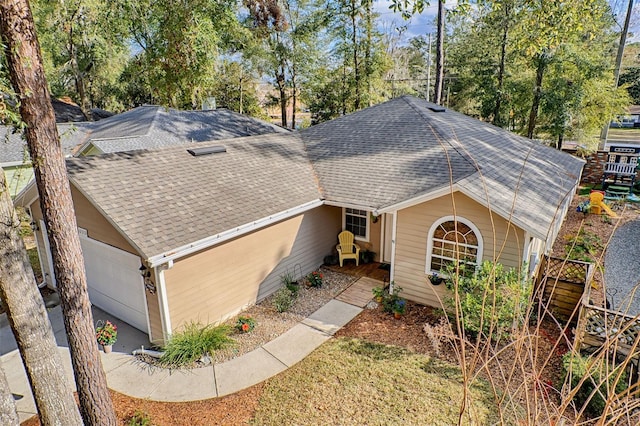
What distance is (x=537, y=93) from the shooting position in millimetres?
A: 22156

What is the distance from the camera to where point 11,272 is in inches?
182

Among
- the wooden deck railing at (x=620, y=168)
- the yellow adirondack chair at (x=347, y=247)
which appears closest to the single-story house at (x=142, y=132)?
the yellow adirondack chair at (x=347, y=247)

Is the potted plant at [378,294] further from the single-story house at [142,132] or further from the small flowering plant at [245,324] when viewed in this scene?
the single-story house at [142,132]

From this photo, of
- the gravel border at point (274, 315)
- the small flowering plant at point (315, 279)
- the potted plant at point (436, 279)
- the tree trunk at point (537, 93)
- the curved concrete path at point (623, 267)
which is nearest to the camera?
the gravel border at point (274, 315)

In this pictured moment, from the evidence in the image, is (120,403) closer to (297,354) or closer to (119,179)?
(297,354)

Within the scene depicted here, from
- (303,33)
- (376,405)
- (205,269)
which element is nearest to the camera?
(376,405)

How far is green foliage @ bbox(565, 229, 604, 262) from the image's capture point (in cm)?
1184

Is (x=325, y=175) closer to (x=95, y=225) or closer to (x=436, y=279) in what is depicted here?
(x=436, y=279)

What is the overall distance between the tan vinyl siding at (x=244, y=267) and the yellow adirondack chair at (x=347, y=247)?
41cm

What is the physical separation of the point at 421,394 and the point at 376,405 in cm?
84

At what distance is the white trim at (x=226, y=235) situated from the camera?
7538mm

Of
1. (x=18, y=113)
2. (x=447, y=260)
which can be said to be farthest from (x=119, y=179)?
(x=447, y=260)

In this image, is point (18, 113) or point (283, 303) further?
point (283, 303)

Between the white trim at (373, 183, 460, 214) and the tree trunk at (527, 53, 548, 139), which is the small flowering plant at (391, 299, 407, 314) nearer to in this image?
the white trim at (373, 183, 460, 214)
